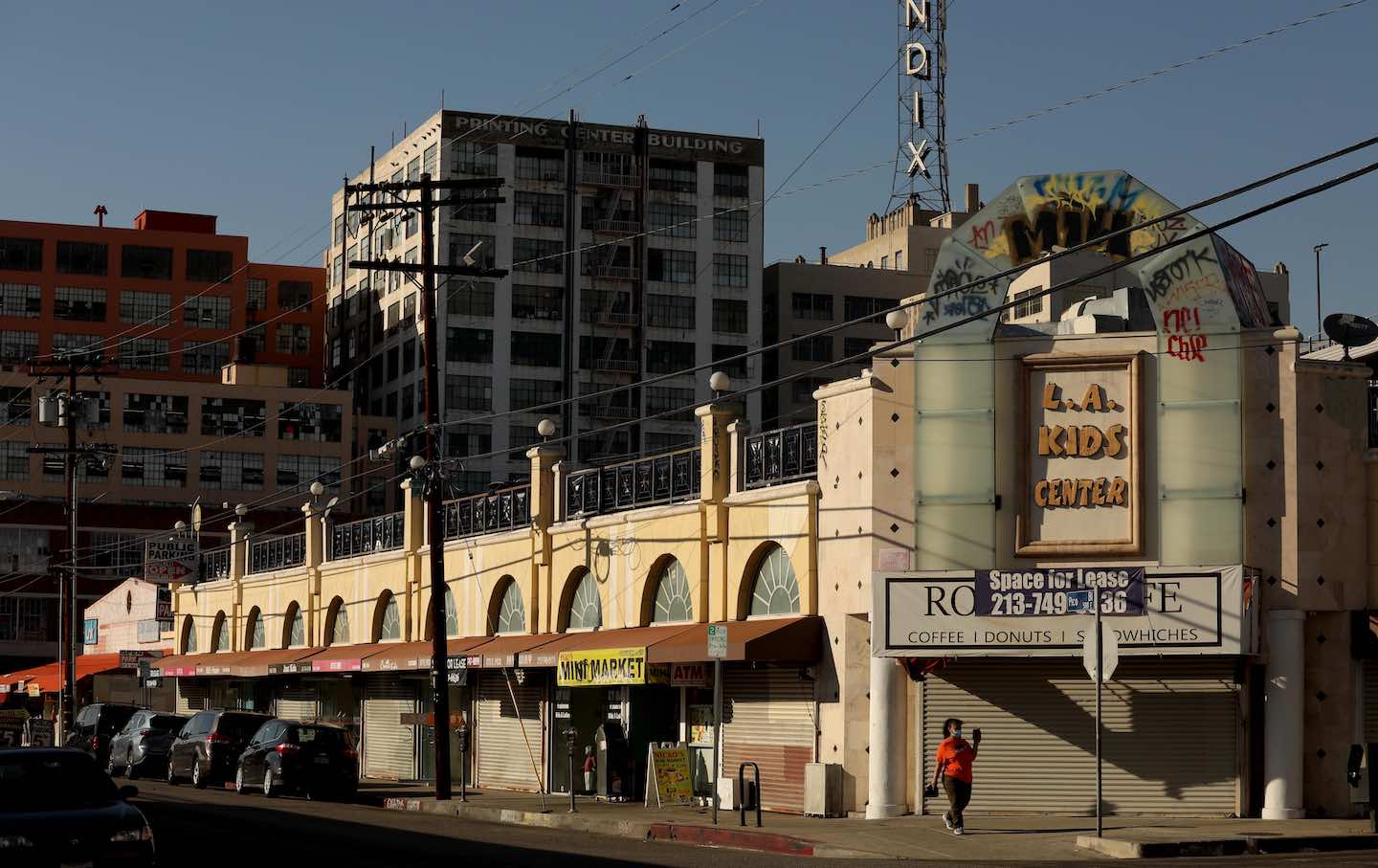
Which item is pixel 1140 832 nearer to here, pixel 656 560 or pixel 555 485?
pixel 656 560

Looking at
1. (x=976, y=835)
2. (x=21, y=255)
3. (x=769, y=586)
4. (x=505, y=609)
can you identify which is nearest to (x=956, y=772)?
(x=976, y=835)

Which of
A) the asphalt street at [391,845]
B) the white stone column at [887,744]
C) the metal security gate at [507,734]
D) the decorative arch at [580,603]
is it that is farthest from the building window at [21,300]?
the white stone column at [887,744]

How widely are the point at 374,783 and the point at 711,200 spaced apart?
236 ft

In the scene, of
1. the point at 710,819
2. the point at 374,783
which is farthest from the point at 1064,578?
the point at 374,783

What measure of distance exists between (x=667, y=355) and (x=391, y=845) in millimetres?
87877

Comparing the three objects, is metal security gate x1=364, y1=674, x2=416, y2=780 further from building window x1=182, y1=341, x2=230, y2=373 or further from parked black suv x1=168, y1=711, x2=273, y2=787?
building window x1=182, y1=341, x2=230, y2=373

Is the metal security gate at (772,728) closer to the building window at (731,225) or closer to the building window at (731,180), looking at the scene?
the building window at (731,225)

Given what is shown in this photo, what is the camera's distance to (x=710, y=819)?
93.0 feet

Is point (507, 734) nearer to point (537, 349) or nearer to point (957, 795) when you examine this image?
point (957, 795)

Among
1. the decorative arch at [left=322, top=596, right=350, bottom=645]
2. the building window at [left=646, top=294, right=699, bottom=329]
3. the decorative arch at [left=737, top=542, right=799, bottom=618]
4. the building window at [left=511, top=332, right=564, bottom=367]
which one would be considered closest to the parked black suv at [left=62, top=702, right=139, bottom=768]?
the decorative arch at [left=322, top=596, right=350, bottom=645]

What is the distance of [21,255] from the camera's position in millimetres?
123500

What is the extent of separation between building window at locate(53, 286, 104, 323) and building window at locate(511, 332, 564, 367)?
33.1 metres

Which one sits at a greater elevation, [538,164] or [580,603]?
[538,164]

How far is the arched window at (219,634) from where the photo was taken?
206 ft
